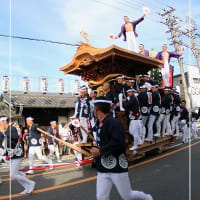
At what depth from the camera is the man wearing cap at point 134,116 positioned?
6.02 meters

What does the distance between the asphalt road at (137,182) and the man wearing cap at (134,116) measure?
80cm

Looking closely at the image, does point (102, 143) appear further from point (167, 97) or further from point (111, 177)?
point (167, 97)

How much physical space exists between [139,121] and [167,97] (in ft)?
6.97

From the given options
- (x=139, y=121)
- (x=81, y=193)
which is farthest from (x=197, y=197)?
(x=139, y=121)

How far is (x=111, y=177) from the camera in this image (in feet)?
8.48

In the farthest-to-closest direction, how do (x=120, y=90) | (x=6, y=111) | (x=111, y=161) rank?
(x=6, y=111) < (x=120, y=90) < (x=111, y=161)

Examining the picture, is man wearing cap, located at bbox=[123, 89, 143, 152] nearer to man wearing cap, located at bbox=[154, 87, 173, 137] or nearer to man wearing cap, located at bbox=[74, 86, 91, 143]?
man wearing cap, located at bbox=[74, 86, 91, 143]

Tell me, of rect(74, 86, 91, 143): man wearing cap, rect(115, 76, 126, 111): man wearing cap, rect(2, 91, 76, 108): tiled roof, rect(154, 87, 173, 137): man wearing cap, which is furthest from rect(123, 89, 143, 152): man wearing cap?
rect(2, 91, 76, 108): tiled roof

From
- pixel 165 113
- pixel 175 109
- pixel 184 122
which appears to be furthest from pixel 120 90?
pixel 184 122

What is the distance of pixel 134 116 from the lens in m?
6.14

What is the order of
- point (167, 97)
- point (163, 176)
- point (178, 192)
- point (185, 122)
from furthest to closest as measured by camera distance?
point (185, 122) → point (167, 97) → point (163, 176) → point (178, 192)

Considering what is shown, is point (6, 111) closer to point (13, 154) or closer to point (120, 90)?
point (120, 90)

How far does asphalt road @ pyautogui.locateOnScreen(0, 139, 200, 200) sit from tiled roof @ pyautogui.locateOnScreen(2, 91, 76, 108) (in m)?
6.72

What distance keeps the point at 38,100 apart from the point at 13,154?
978 centimetres
